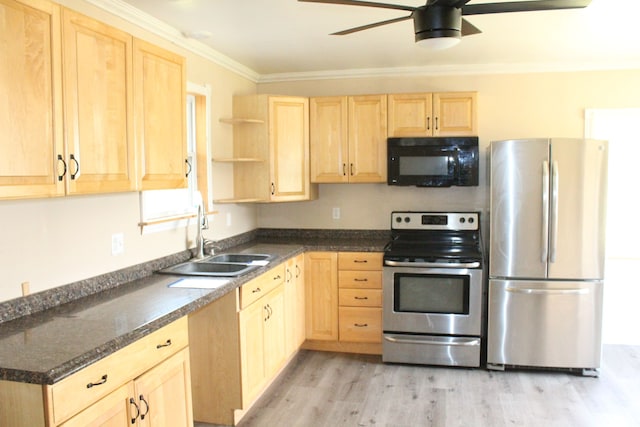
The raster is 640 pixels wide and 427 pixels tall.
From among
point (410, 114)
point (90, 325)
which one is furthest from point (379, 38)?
point (90, 325)

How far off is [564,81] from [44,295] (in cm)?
419

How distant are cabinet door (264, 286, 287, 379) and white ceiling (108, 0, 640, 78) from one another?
1743 mm

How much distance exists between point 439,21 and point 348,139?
229 cm

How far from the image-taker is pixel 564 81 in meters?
4.43

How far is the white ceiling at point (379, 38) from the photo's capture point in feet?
9.64

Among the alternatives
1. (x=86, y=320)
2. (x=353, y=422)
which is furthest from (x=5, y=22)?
(x=353, y=422)

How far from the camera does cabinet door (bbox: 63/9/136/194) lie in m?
2.03

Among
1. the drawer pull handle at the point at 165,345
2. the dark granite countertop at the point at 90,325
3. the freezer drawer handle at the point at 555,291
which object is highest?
the dark granite countertop at the point at 90,325

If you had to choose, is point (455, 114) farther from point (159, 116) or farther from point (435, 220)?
point (159, 116)

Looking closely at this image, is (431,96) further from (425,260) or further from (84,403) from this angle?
(84,403)

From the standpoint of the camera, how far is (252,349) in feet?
10.4

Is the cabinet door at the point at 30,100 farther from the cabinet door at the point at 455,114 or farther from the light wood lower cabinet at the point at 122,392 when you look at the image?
the cabinet door at the point at 455,114

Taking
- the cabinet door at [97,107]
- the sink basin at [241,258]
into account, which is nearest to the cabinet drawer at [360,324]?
the sink basin at [241,258]

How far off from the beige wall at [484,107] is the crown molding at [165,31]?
0.79 m
